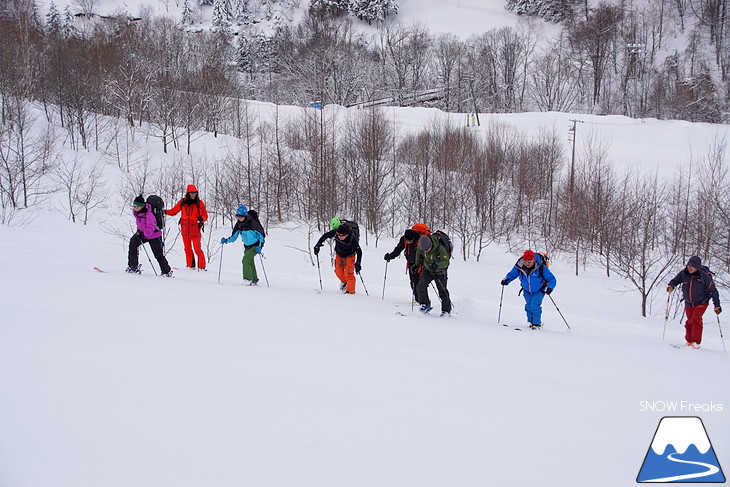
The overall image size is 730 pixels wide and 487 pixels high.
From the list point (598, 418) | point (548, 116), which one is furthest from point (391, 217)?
point (598, 418)

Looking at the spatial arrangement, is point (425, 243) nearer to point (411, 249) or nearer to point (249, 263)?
point (411, 249)

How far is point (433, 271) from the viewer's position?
8.54 metres

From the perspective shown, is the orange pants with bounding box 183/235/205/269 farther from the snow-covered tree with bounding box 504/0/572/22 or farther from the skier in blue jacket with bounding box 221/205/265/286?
the snow-covered tree with bounding box 504/0/572/22

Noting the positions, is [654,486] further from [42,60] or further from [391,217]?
[42,60]

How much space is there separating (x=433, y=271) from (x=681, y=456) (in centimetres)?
553

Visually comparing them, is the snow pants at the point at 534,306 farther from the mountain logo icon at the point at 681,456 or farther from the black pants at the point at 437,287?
the mountain logo icon at the point at 681,456

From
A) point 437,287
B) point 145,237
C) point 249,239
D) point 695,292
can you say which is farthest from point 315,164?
point 695,292

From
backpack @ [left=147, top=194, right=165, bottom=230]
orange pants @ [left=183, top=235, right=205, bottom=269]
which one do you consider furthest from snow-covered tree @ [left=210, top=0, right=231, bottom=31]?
backpack @ [left=147, top=194, right=165, bottom=230]

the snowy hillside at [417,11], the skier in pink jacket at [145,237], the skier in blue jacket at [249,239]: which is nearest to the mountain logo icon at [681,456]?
the skier in blue jacket at [249,239]

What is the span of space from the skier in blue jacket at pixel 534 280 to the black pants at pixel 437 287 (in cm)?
→ 106

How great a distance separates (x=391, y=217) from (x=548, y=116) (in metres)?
19.5

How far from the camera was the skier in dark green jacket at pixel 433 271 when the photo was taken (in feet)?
27.7

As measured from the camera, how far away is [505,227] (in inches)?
1268

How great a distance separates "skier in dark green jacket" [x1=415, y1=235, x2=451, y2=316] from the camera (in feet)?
27.7
